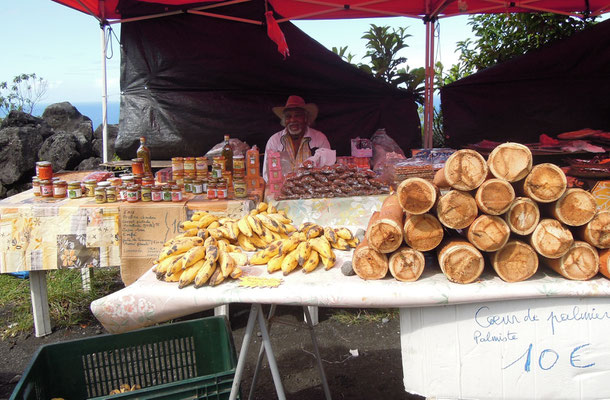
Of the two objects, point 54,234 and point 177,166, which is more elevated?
point 177,166

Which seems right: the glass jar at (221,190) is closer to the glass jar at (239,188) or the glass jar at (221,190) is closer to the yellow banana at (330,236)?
the glass jar at (239,188)

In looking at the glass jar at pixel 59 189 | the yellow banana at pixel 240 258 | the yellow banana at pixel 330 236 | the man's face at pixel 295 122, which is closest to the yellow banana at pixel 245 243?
the yellow banana at pixel 240 258

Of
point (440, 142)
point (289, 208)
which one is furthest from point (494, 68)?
point (289, 208)

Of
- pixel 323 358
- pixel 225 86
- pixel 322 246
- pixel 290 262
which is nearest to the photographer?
pixel 290 262

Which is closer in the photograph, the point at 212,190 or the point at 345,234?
the point at 345,234

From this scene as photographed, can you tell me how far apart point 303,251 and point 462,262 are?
27.2 inches

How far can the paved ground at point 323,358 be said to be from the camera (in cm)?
284

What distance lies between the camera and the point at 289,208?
11.0 feet

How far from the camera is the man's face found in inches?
185

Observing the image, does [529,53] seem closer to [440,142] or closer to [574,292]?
[440,142]

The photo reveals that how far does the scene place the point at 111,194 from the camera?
3381 millimetres

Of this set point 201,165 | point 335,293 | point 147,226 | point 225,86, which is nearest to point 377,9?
point 225,86

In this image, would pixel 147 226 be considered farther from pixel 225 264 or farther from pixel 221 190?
pixel 225 264

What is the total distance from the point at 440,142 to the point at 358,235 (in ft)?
13.8
